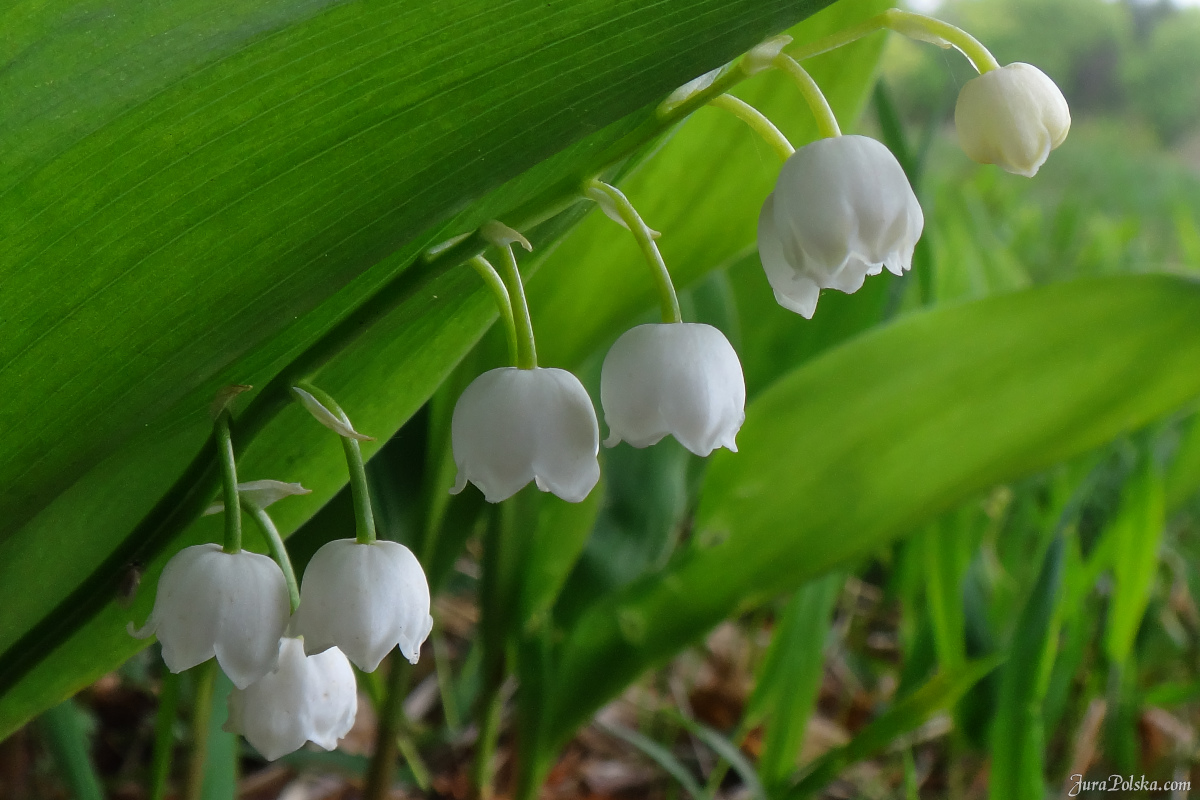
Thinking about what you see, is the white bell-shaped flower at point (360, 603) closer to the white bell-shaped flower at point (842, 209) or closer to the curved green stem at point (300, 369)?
the curved green stem at point (300, 369)

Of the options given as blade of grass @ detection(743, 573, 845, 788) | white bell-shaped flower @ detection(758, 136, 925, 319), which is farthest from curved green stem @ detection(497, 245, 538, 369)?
blade of grass @ detection(743, 573, 845, 788)

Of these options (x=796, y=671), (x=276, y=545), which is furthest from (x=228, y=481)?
Answer: (x=796, y=671)

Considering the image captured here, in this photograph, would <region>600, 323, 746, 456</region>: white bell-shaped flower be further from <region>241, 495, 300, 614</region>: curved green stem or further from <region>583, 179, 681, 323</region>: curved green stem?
<region>241, 495, 300, 614</region>: curved green stem

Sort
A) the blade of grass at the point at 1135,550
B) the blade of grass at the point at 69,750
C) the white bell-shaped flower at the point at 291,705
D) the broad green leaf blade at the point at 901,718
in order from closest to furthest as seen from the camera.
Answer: the white bell-shaped flower at the point at 291,705 < the blade of grass at the point at 69,750 < the broad green leaf blade at the point at 901,718 < the blade of grass at the point at 1135,550

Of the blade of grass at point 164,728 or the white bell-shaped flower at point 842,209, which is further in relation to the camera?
the blade of grass at point 164,728

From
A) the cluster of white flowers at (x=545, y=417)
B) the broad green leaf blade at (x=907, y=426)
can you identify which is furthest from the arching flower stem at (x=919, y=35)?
the broad green leaf blade at (x=907, y=426)
